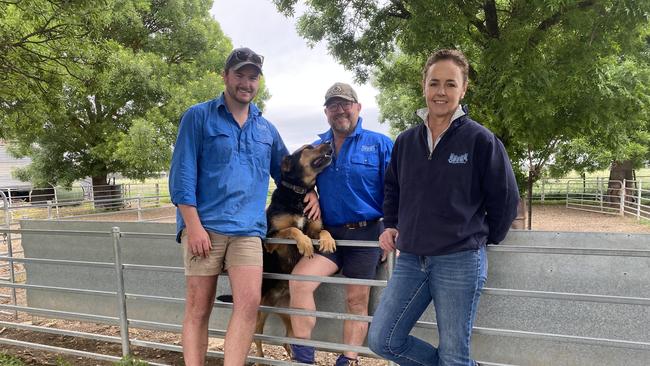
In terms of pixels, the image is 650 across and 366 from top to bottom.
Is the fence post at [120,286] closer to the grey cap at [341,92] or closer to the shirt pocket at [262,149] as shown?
the shirt pocket at [262,149]

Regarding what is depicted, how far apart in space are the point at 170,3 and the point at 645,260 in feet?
64.6

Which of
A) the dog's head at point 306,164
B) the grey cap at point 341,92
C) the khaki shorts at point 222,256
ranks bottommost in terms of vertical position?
the khaki shorts at point 222,256

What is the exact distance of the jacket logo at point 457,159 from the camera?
2133mm

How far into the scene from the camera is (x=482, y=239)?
2193 mm

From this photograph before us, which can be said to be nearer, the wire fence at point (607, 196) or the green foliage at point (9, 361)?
the green foliage at point (9, 361)

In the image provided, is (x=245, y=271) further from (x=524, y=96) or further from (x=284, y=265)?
(x=524, y=96)

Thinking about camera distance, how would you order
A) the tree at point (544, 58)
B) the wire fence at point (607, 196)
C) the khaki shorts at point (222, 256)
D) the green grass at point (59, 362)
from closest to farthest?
the khaki shorts at point (222, 256), the green grass at point (59, 362), the tree at point (544, 58), the wire fence at point (607, 196)

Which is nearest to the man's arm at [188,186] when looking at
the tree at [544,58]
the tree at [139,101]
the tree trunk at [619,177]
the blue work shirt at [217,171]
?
the blue work shirt at [217,171]

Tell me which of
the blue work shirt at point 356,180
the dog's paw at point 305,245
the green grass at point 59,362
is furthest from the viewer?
the green grass at point 59,362

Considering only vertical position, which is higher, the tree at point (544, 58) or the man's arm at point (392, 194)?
the tree at point (544, 58)

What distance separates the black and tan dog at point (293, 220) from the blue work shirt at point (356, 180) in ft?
0.31

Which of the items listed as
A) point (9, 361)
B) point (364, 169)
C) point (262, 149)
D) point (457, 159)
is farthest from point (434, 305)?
point (9, 361)

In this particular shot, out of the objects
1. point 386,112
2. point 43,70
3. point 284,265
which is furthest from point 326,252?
point 386,112

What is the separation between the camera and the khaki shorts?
278 centimetres
